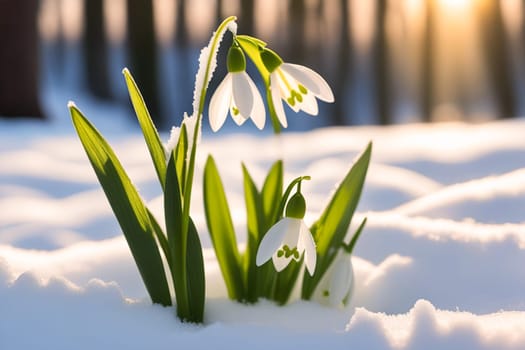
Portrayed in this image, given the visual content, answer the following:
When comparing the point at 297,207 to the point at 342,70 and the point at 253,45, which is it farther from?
the point at 342,70

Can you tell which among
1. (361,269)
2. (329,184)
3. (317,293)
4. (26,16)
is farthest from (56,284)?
(26,16)

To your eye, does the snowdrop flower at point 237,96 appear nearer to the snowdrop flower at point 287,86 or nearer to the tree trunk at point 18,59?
the snowdrop flower at point 287,86

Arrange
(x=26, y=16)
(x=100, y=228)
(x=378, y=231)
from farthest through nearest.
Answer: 1. (x=26, y=16)
2. (x=100, y=228)
3. (x=378, y=231)

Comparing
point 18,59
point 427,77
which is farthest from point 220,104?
point 427,77

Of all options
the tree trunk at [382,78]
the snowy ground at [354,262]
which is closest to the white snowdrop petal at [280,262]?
the snowy ground at [354,262]

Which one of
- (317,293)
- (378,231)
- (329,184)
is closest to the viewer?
(317,293)

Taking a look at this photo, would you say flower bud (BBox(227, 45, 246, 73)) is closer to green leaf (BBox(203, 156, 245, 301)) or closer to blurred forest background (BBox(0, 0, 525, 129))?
green leaf (BBox(203, 156, 245, 301))

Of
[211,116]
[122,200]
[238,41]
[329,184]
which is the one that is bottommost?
[329,184]

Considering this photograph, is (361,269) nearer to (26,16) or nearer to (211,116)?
(211,116)
